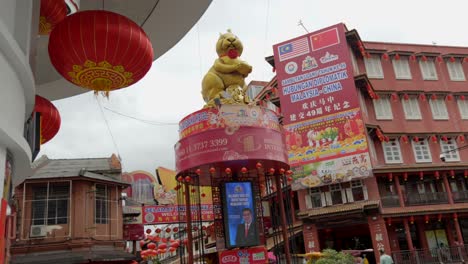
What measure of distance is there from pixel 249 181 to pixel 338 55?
15918mm

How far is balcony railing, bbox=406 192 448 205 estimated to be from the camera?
26438 mm

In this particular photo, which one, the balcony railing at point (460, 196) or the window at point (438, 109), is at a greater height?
the window at point (438, 109)

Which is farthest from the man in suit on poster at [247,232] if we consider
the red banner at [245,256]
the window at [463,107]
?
the window at [463,107]

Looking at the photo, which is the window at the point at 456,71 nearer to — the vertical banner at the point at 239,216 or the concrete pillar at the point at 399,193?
the concrete pillar at the point at 399,193

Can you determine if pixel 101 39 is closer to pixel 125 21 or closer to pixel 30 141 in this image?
pixel 125 21

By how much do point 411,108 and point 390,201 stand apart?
774cm

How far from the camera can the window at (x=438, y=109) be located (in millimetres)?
29734

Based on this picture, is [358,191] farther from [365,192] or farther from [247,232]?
[247,232]

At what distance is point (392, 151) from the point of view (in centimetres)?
2781

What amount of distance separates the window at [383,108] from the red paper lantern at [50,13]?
1048 inches

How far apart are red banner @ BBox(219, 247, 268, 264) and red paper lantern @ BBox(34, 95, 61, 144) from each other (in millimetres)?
8761

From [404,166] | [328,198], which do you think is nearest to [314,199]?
[328,198]

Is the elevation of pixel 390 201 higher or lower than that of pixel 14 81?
lower

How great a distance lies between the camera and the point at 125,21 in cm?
414
